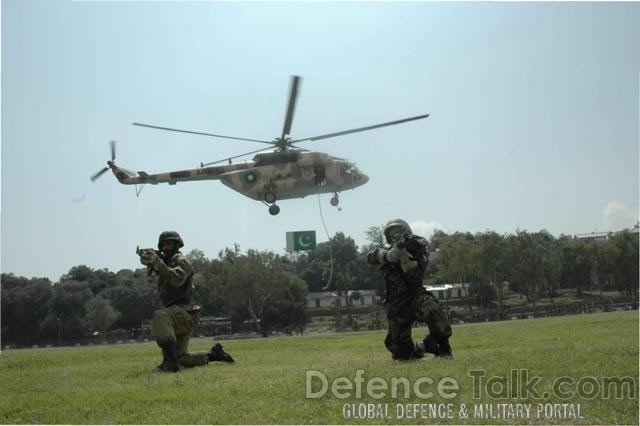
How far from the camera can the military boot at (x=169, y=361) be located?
959cm

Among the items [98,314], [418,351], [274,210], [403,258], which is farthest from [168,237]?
[98,314]

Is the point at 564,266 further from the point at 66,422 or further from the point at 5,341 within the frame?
the point at 66,422

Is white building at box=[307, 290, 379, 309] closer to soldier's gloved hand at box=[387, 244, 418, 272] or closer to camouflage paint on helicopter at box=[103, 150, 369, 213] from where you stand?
camouflage paint on helicopter at box=[103, 150, 369, 213]

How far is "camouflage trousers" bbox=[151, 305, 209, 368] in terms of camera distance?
32.0 feet

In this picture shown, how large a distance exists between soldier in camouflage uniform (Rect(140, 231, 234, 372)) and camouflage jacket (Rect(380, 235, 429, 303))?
10.4ft

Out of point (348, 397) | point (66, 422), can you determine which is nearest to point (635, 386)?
point (348, 397)

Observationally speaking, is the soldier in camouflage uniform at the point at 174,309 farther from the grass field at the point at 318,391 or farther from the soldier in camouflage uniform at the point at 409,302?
the soldier in camouflage uniform at the point at 409,302

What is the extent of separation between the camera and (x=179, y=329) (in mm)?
10188

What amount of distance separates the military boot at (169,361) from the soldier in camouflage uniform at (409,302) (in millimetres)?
3216

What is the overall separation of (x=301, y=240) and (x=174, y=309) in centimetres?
772

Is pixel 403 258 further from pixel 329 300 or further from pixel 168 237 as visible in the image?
pixel 329 300

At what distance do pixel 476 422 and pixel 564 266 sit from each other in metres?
76.2

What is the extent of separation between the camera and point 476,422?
541cm

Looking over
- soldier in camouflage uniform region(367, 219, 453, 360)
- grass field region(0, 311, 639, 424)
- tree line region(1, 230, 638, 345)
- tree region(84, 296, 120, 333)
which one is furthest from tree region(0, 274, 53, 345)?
soldier in camouflage uniform region(367, 219, 453, 360)
